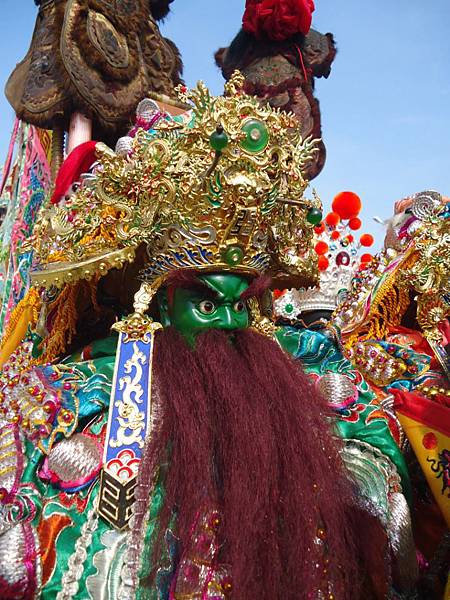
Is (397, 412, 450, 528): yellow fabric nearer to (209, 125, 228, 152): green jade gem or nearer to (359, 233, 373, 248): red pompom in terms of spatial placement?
(209, 125, 228, 152): green jade gem

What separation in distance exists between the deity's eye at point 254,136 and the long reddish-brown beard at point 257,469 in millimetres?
581

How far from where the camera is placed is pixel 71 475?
1.94 meters

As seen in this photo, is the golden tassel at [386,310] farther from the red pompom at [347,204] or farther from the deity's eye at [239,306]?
the red pompom at [347,204]

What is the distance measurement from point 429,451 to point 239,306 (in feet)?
2.37

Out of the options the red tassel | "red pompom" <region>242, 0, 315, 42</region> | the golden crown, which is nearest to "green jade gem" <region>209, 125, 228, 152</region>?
the golden crown

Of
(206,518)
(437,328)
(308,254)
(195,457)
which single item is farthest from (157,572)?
(437,328)

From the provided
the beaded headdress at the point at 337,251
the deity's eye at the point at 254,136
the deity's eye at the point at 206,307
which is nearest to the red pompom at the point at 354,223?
the beaded headdress at the point at 337,251

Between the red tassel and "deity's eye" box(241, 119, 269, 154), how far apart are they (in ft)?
2.73

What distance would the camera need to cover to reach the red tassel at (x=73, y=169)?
2.79 meters

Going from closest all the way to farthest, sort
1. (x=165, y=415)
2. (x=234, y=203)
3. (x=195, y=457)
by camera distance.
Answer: (x=195, y=457)
(x=165, y=415)
(x=234, y=203)

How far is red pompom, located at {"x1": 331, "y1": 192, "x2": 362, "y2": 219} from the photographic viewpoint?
4457mm

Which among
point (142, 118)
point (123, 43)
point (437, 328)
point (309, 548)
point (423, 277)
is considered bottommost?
point (309, 548)

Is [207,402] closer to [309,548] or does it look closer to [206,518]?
[206,518]

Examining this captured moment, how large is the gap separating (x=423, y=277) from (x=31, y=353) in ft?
5.18
